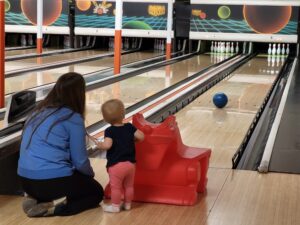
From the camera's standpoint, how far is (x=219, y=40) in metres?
12.6

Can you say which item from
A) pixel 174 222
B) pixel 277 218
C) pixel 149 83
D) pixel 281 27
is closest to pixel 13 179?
pixel 174 222

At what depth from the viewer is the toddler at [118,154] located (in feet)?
9.59

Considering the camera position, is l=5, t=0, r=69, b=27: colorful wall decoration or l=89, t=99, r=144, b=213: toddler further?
l=5, t=0, r=69, b=27: colorful wall decoration

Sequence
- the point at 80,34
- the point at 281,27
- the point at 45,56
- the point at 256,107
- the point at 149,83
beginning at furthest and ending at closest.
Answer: the point at 80,34 → the point at 281,27 → the point at 45,56 → the point at 149,83 → the point at 256,107

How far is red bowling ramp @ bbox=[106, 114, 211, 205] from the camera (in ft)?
10.1

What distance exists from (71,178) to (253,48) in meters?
10.7

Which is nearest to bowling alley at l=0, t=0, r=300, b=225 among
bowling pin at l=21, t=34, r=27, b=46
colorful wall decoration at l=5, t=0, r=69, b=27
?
colorful wall decoration at l=5, t=0, r=69, b=27

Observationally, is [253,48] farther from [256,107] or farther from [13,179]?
[13,179]

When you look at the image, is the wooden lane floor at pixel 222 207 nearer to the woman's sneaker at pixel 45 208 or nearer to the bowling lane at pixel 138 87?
the woman's sneaker at pixel 45 208

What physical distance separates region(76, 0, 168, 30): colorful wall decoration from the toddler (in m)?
9.93

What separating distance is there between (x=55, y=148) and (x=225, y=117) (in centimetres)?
302

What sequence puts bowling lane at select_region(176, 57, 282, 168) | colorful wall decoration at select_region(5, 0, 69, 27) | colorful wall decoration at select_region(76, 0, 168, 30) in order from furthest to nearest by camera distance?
1. colorful wall decoration at select_region(5, 0, 69, 27)
2. colorful wall decoration at select_region(76, 0, 168, 30)
3. bowling lane at select_region(176, 57, 282, 168)

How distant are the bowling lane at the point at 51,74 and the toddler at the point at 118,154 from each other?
3.70 metres

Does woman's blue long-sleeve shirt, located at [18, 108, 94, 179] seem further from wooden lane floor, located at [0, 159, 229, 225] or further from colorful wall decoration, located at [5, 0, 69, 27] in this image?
colorful wall decoration, located at [5, 0, 69, 27]
